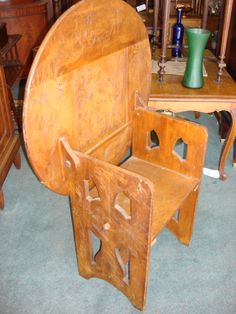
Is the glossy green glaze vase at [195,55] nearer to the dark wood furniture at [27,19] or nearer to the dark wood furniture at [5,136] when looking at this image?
the dark wood furniture at [5,136]

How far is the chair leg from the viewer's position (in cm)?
143

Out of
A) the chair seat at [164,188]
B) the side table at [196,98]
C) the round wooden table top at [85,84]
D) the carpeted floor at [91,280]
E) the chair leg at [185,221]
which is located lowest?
the carpeted floor at [91,280]

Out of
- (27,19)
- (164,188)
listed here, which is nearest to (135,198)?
(164,188)

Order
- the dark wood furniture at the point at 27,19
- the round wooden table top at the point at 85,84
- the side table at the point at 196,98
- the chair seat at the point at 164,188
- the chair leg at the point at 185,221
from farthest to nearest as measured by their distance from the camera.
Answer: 1. the dark wood furniture at the point at 27,19
2. the side table at the point at 196,98
3. the chair leg at the point at 185,221
4. the chair seat at the point at 164,188
5. the round wooden table top at the point at 85,84

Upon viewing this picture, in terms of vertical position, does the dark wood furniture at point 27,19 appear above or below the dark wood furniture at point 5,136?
above

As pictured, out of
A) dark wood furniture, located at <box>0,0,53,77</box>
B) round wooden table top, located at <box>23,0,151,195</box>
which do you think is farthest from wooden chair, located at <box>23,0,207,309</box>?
dark wood furniture, located at <box>0,0,53,77</box>

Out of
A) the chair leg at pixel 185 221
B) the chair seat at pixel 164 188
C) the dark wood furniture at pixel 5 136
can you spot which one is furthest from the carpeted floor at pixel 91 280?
the chair seat at pixel 164 188

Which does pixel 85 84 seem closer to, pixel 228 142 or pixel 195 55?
pixel 195 55

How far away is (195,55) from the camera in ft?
5.32

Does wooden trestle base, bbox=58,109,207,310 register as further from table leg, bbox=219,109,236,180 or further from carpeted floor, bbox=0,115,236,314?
table leg, bbox=219,109,236,180

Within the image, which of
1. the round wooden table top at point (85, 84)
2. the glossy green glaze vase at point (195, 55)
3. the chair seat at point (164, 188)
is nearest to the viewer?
the round wooden table top at point (85, 84)

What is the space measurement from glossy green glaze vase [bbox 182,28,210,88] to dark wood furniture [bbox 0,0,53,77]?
6.39 feet

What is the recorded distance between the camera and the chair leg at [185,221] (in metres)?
1.43

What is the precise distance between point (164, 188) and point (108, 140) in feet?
1.01
